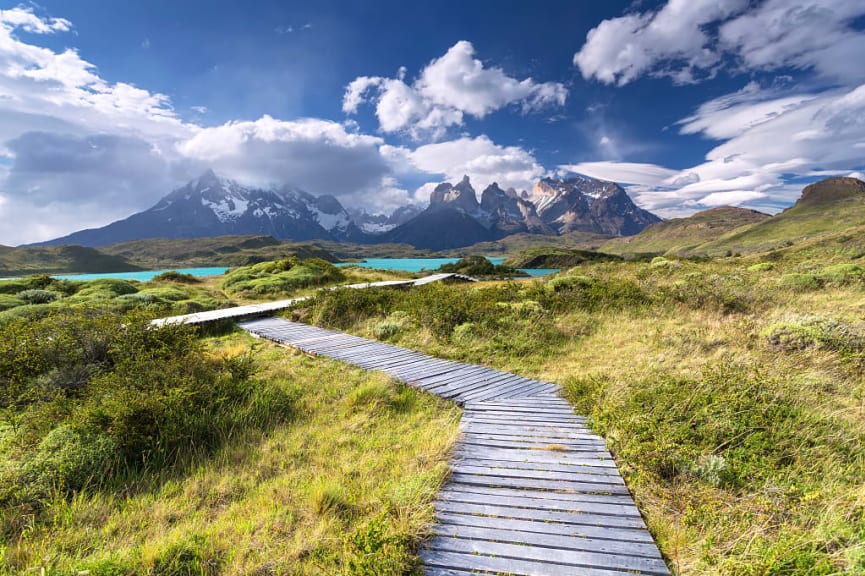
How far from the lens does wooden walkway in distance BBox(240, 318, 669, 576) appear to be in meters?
3.06

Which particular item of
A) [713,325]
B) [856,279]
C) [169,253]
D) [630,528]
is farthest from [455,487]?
[169,253]

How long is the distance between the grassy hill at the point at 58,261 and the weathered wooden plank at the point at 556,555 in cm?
17827

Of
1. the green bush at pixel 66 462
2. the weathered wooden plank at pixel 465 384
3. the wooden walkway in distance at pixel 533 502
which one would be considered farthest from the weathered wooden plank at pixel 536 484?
the green bush at pixel 66 462

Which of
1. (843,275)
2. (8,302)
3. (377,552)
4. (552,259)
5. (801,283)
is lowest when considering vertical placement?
(377,552)

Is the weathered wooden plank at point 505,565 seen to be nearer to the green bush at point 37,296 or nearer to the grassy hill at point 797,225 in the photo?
the green bush at point 37,296

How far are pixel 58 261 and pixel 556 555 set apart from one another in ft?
676

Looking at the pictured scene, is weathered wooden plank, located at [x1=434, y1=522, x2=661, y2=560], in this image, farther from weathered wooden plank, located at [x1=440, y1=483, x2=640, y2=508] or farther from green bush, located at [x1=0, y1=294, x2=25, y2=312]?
green bush, located at [x1=0, y1=294, x2=25, y2=312]

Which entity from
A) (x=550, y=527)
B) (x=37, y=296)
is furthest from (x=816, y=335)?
(x=37, y=296)

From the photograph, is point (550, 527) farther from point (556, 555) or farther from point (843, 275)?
point (843, 275)

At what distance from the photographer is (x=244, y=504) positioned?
4.07 metres

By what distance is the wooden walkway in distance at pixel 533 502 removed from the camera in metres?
3.06

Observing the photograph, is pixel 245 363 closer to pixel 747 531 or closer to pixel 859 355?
pixel 747 531

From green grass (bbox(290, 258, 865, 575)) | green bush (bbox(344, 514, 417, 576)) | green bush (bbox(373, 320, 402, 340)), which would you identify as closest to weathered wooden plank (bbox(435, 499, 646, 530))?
green grass (bbox(290, 258, 865, 575))

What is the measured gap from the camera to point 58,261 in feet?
464
